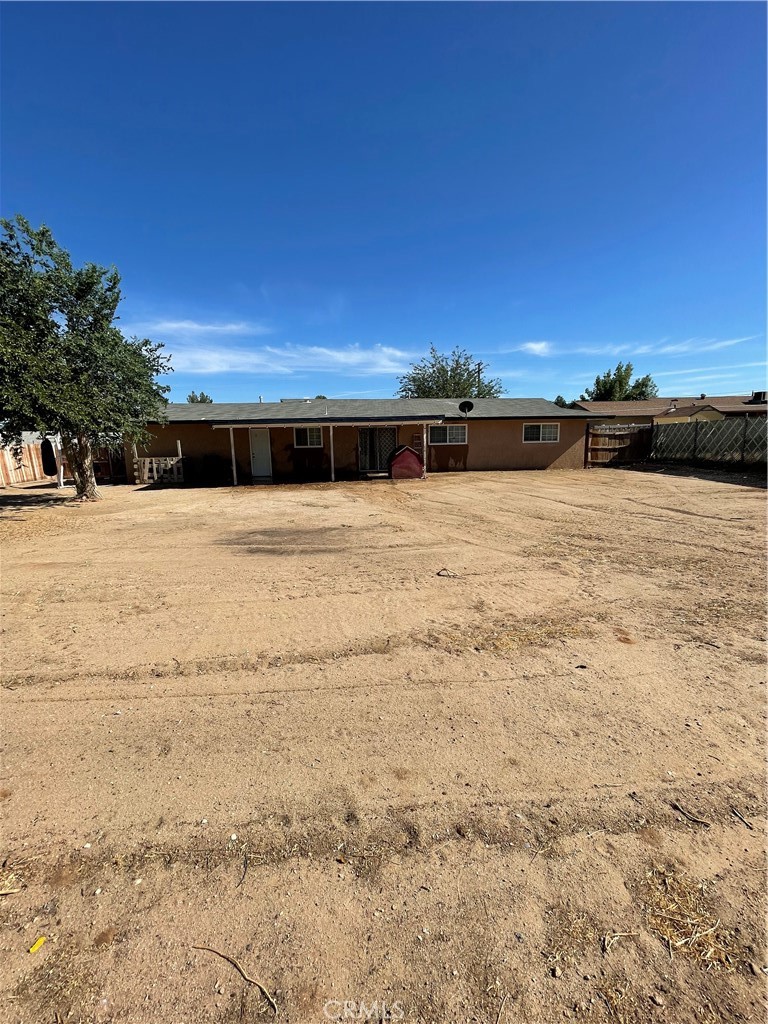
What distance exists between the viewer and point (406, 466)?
16.7m

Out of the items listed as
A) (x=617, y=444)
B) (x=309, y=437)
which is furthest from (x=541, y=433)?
(x=309, y=437)

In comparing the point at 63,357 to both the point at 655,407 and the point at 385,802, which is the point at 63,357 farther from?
the point at 655,407

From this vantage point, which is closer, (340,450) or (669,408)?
(340,450)

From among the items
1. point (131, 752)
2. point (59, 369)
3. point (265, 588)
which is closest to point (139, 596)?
point (265, 588)

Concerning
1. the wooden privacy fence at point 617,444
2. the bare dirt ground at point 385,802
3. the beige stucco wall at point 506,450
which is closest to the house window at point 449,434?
the beige stucco wall at point 506,450

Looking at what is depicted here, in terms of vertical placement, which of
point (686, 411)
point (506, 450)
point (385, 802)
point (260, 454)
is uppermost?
point (686, 411)

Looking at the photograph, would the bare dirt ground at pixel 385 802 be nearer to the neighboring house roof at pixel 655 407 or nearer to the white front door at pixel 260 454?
the white front door at pixel 260 454

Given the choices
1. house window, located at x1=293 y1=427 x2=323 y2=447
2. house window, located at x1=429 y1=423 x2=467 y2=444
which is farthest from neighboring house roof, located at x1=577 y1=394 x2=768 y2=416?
house window, located at x1=293 y1=427 x2=323 y2=447

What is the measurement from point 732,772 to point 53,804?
11.2 ft

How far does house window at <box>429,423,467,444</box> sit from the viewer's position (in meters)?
19.1

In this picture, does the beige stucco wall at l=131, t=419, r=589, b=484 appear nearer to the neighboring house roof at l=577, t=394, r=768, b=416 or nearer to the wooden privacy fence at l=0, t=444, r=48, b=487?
the wooden privacy fence at l=0, t=444, r=48, b=487

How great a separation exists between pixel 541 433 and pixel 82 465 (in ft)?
55.7

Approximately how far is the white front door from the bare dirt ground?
41.7 ft

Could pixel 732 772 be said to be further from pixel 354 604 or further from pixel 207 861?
pixel 354 604
